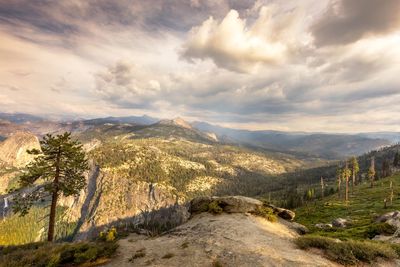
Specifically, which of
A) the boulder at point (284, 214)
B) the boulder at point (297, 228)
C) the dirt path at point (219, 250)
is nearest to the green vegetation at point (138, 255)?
the dirt path at point (219, 250)

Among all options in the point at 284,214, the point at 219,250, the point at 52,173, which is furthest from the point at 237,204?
the point at 52,173

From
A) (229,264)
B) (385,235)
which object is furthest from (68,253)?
(385,235)

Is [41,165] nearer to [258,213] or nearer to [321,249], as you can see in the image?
[258,213]

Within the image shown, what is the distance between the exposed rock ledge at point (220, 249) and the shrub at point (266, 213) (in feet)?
17.9

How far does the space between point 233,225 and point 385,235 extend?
18041 millimetres

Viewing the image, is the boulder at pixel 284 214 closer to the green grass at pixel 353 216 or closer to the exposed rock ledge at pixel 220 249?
the green grass at pixel 353 216

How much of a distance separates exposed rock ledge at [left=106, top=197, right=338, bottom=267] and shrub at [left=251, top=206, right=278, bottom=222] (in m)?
5.47

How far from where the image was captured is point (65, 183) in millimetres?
41469

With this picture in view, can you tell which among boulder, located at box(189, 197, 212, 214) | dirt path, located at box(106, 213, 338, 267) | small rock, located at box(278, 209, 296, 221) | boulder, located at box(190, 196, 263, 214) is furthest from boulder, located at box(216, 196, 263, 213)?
dirt path, located at box(106, 213, 338, 267)

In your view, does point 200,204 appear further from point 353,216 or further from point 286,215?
point 353,216

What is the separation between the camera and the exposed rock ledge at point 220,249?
58.1 ft

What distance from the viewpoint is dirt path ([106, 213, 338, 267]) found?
58.1 feet

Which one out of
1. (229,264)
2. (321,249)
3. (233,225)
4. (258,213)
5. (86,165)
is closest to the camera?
(229,264)

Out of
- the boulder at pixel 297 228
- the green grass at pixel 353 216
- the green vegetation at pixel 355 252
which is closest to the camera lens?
the green vegetation at pixel 355 252
